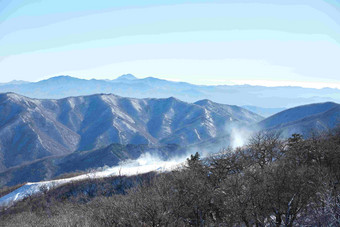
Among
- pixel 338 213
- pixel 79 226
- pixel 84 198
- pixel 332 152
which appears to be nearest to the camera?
pixel 338 213

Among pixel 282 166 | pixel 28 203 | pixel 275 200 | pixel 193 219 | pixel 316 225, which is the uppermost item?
pixel 282 166

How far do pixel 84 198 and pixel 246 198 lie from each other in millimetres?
100755

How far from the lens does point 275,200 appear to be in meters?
46.5

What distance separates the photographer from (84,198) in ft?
432

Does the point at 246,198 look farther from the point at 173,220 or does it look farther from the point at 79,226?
the point at 79,226

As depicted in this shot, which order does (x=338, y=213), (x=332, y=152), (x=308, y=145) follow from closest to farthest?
(x=338, y=213), (x=332, y=152), (x=308, y=145)

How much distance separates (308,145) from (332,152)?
8873mm

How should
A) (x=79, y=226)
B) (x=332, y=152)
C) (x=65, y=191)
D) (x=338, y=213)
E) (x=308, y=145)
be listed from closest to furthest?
(x=338, y=213), (x=79, y=226), (x=332, y=152), (x=308, y=145), (x=65, y=191)

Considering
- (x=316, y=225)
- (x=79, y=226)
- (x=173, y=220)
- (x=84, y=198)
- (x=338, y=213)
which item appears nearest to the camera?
(x=338, y=213)

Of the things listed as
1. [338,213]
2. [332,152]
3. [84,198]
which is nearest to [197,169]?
[332,152]

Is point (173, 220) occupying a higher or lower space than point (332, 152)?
lower

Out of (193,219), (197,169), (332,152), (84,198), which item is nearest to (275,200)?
(193,219)

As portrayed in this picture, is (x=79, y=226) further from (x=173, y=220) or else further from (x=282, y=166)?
(x=282, y=166)

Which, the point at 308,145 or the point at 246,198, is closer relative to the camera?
the point at 246,198
